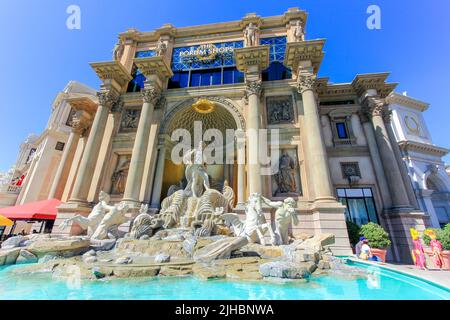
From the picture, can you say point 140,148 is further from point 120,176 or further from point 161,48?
point 161,48

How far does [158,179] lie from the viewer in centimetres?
1428

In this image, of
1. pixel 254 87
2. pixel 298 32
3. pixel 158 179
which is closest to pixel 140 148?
pixel 158 179

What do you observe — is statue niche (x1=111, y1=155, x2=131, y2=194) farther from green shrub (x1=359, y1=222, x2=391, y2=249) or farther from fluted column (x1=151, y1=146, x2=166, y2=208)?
green shrub (x1=359, y1=222, x2=391, y2=249)

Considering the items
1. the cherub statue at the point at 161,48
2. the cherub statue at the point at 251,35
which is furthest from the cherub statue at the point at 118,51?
the cherub statue at the point at 251,35

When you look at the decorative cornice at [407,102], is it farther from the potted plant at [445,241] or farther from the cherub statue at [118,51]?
the cherub statue at [118,51]

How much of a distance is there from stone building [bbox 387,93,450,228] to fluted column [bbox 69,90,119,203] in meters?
26.1

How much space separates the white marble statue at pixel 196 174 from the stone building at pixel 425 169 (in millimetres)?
18971

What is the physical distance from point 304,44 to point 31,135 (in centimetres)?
4170

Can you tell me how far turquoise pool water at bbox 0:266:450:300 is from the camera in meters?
3.59

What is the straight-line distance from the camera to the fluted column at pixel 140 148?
41.9 feet

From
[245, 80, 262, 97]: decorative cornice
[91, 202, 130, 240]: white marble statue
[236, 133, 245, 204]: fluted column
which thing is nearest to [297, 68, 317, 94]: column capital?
[245, 80, 262, 97]: decorative cornice

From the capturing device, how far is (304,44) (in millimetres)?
13727

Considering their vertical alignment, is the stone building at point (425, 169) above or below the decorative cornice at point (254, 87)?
below
